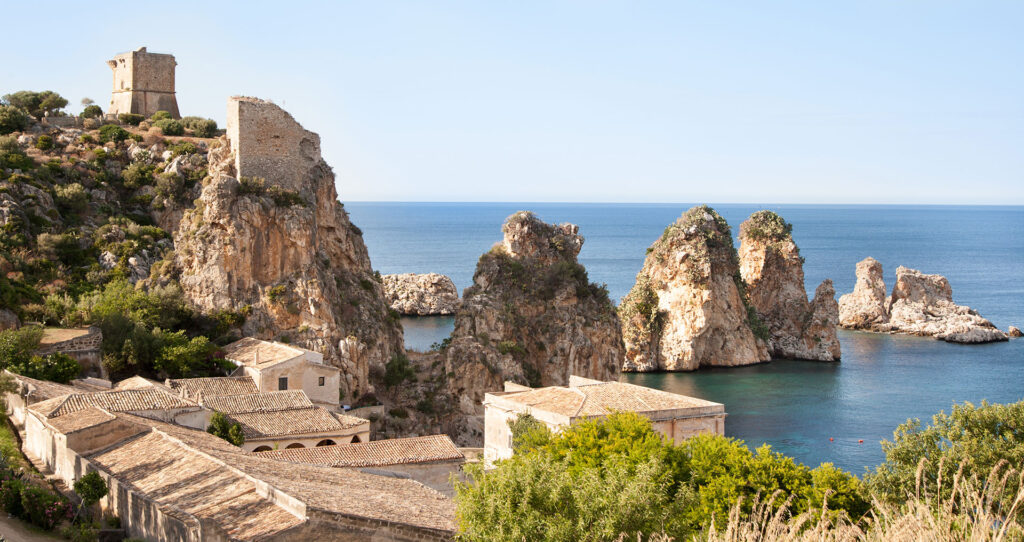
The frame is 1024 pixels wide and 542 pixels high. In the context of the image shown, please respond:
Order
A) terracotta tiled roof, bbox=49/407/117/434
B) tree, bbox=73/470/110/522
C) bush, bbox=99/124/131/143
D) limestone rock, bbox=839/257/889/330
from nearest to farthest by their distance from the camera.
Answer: tree, bbox=73/470/110/522
terracotta tiled roof, bbox=49/407/117/434
bush, bbox=99/124/131/143
limestone rock, bbox=839/257/889/330

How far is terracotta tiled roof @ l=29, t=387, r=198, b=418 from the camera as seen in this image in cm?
2450

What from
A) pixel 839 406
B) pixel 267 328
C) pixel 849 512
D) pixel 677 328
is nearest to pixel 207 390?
pixel 267 328

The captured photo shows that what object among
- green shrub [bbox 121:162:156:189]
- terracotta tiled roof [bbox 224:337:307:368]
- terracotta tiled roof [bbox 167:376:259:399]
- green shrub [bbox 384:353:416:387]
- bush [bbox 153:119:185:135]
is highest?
bush [bbox 153:119:185:135]

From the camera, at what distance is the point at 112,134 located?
1807 inches

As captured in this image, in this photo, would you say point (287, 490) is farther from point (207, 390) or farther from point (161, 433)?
point (207, 390)

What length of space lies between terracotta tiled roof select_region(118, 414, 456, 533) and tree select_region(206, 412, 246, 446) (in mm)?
1657

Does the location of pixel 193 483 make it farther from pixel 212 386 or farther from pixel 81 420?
pixel 212 386

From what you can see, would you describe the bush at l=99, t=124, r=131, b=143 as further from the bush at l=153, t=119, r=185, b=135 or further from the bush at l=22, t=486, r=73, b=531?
the bush at l=22, t=486, r=73, b=531

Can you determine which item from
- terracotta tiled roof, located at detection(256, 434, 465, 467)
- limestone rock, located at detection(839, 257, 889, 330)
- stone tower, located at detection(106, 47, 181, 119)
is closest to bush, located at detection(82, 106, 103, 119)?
stone tower, located at detection(106, 47, 181, 119)

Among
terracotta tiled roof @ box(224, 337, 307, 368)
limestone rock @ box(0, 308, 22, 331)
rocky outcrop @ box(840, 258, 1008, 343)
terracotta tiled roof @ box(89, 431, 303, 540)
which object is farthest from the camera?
rocky outcrop @ box(840, 258, 1008, 343)

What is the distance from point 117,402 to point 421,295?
2779 inches

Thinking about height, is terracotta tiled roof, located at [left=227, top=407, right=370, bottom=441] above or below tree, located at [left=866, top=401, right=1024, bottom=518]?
below

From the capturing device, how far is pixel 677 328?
7175cm

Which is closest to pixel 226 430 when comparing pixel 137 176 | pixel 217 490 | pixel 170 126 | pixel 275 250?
pixel 217 490
